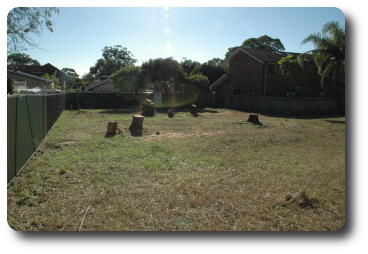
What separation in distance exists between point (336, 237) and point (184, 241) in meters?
1.76

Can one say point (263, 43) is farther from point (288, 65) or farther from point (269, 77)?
point (288, 65)

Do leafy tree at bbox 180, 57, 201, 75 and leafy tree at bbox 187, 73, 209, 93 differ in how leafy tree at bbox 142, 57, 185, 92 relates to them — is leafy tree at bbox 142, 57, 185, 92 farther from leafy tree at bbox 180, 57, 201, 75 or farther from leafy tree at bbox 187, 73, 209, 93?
leafy tree at bbox 180, 57, 201, 75

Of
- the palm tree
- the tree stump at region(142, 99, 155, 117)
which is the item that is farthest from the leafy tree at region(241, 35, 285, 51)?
the tree stump at region(142, 99, 155, 117)

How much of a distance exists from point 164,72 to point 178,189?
78.3ft

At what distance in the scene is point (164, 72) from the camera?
27.4m

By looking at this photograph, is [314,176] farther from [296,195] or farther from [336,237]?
[336,237]

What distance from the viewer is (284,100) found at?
72.5 ft

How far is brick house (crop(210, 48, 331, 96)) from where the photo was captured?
26.1 metres

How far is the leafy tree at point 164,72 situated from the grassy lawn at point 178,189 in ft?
66.6

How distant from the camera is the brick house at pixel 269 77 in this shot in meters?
26.1

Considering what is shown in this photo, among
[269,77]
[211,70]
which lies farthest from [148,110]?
[211,70]

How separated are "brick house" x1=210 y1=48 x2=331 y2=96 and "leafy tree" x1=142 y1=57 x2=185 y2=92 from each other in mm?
6370

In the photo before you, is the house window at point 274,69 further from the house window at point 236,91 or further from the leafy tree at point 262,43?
the leafy tree at point 262,43

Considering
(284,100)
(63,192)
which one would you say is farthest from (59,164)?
(284,100)
